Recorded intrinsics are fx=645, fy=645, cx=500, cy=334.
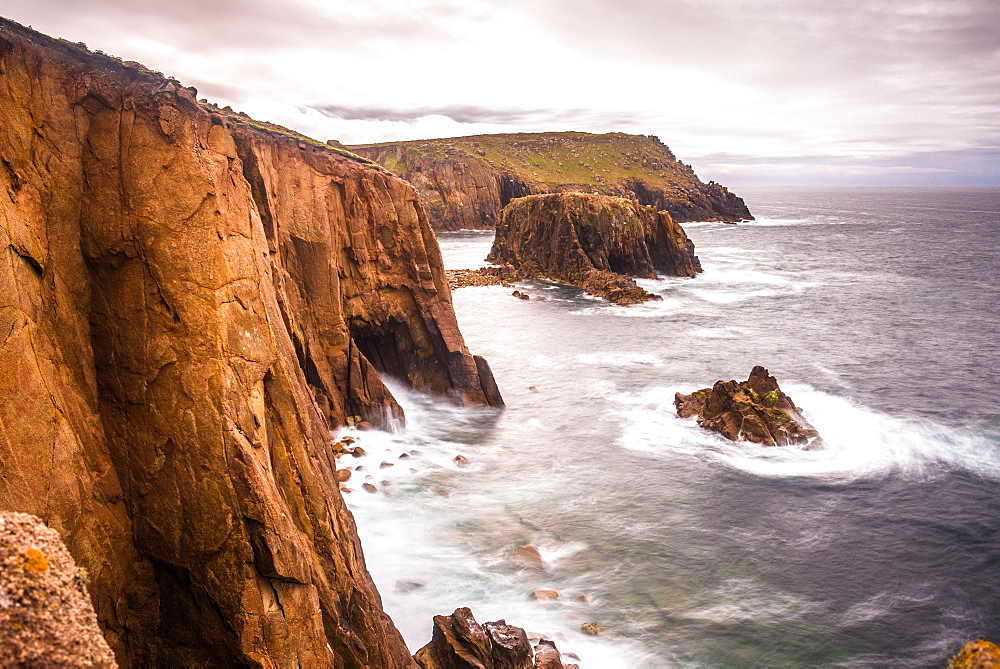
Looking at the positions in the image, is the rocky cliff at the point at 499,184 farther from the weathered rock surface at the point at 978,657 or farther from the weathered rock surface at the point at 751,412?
the weathered rock surface at the point at 978,657

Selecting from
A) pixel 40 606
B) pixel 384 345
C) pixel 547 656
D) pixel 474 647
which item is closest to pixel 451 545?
pixel 547 656

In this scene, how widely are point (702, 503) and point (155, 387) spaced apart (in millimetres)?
21273

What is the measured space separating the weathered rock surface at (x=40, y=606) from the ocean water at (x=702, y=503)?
13.9 metres

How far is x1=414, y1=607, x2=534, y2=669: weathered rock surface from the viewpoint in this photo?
14.4 m

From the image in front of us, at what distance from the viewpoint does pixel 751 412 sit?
3212 cm

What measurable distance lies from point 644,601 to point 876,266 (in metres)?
92.8

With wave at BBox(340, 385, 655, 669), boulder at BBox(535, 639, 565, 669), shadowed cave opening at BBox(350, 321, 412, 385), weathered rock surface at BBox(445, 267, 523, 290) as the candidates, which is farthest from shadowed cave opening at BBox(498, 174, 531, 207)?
boulder at BBox(535, 639, 565, 669)

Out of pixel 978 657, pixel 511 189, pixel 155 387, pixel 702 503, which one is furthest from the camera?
pixel 511 189

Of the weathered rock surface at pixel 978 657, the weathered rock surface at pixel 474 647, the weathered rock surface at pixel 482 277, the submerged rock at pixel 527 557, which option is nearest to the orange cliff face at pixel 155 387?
the weathered rock surface at pixel 474 647

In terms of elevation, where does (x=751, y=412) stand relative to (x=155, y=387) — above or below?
below

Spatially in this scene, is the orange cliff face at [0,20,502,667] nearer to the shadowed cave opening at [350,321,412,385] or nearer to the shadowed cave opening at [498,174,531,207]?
the shadowed cave opening at [350,321,412,385]

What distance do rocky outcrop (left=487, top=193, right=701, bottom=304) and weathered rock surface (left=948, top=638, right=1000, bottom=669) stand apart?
2832 inches

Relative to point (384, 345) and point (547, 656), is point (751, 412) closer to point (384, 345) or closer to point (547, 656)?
point (384, 345)

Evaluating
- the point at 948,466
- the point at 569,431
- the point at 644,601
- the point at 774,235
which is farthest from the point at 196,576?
the point at 774,235
